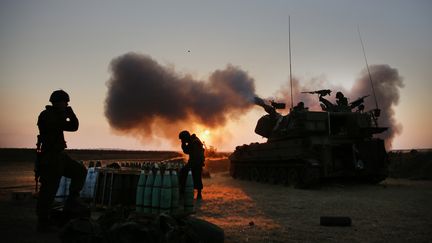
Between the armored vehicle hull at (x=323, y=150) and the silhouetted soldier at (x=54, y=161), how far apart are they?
→ 9.90m

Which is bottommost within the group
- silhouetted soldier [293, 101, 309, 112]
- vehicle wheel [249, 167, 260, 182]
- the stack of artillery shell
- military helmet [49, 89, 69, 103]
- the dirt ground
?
the dirt ground

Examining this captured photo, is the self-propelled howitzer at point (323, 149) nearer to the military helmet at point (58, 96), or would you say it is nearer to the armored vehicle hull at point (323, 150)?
the armored vehicle hull at point (323, 150)

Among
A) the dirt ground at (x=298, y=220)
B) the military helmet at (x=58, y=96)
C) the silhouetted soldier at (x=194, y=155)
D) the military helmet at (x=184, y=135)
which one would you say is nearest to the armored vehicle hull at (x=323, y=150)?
the dirt ground at (x=298, y=220)

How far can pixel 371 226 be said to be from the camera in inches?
239

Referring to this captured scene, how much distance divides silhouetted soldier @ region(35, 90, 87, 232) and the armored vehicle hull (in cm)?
990

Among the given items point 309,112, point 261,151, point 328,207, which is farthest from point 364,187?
point 328,207

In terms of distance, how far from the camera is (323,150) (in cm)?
1377

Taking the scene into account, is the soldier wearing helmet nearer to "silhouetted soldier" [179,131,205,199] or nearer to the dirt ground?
the dirt ground

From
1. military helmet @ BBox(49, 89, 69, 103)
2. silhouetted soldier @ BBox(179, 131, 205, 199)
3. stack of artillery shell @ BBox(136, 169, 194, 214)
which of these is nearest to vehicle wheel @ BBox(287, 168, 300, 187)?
silhouetted soldier @ BBox(179, 131, 205, 199)

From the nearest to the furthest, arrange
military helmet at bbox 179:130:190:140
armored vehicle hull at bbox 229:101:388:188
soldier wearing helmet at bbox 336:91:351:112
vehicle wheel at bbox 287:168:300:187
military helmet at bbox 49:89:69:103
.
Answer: military helmet at bbox 49:89:69:103 < military helmet at bbox 179:130:190:140 < armored vehicle hull at bbox 229:101:388:188 < vehicle wheel at bbox 287:168:300:187 < soldier wearing helmet at bbox 336:91:351:112

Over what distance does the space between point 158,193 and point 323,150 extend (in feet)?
31.7

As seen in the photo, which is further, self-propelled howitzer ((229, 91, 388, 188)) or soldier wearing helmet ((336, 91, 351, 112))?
soldier wearing helmet ((336, 91, 351, 112))

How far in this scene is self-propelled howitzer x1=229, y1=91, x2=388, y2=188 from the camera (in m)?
13.9

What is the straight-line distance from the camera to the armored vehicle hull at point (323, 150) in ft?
45.6
